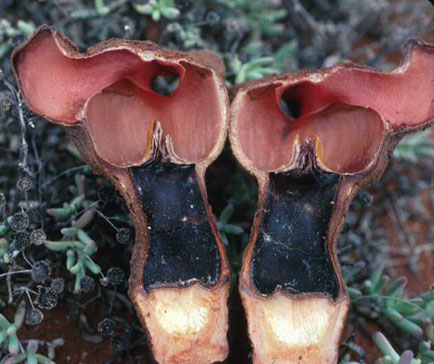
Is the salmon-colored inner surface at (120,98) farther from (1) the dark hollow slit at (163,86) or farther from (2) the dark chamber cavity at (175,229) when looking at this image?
(1) the dark hollow slit at (163,86)

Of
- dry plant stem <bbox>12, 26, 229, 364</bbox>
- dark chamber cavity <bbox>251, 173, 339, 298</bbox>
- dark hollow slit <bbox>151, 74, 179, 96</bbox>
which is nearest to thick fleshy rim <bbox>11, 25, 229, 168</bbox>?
dry plant stem <bbox>12, 26, 229, 364</bbox>

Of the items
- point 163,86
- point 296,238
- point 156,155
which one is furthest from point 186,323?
point 163,86

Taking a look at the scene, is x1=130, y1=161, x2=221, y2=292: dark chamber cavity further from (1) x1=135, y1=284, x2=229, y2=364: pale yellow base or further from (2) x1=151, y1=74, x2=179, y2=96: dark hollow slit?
(2) x1=151, y1=74, x2=179, y2=96: dark hollow slit

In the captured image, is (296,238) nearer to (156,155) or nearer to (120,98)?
(156,155)

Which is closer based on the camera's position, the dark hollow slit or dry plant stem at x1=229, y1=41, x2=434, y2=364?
dry plant stem at x1=229, y1=41, x2=434, y2=364

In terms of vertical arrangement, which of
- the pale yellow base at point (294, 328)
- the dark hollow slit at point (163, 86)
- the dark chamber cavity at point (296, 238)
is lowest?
the pale yellow base at point (294, 328)

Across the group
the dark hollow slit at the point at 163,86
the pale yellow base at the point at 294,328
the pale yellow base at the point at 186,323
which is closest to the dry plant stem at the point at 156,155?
the pale yellow base at the point at 186,323

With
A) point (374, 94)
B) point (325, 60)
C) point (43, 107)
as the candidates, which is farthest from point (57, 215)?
point (325, 60)
